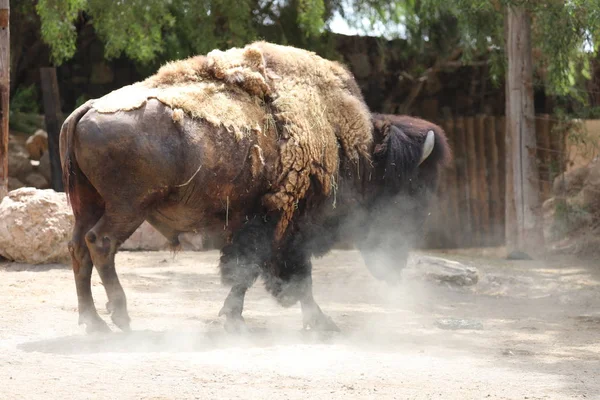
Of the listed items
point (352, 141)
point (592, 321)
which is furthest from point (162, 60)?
point (592, 321)

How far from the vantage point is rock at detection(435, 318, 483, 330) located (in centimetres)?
609

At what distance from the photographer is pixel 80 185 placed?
530 centimetres

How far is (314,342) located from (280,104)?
1.65 metres

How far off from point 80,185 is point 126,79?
28.2 feet

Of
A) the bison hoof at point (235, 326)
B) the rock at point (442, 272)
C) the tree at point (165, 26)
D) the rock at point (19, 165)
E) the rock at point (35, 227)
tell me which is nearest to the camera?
the bison hoof at point (235, 326)

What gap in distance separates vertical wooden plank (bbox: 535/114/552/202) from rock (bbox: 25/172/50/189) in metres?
7.29

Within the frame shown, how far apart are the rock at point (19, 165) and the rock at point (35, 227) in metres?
4.49

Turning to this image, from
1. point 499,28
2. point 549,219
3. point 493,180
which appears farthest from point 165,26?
point 549,219

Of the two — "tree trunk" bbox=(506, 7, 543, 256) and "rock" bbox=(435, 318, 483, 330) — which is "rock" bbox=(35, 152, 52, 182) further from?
"rock" bbox=(435, 318, 483, 330)

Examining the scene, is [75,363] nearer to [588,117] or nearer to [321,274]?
[321,274]

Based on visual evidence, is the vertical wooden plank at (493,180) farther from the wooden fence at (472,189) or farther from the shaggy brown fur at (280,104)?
the shaggy brown fur at (280,104)

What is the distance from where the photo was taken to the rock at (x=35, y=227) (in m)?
7.93

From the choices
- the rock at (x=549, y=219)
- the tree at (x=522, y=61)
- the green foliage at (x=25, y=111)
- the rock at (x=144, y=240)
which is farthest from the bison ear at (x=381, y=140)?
the green foliage at (x=25, y=111)

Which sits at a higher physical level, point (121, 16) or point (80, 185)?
point (121, 16)
